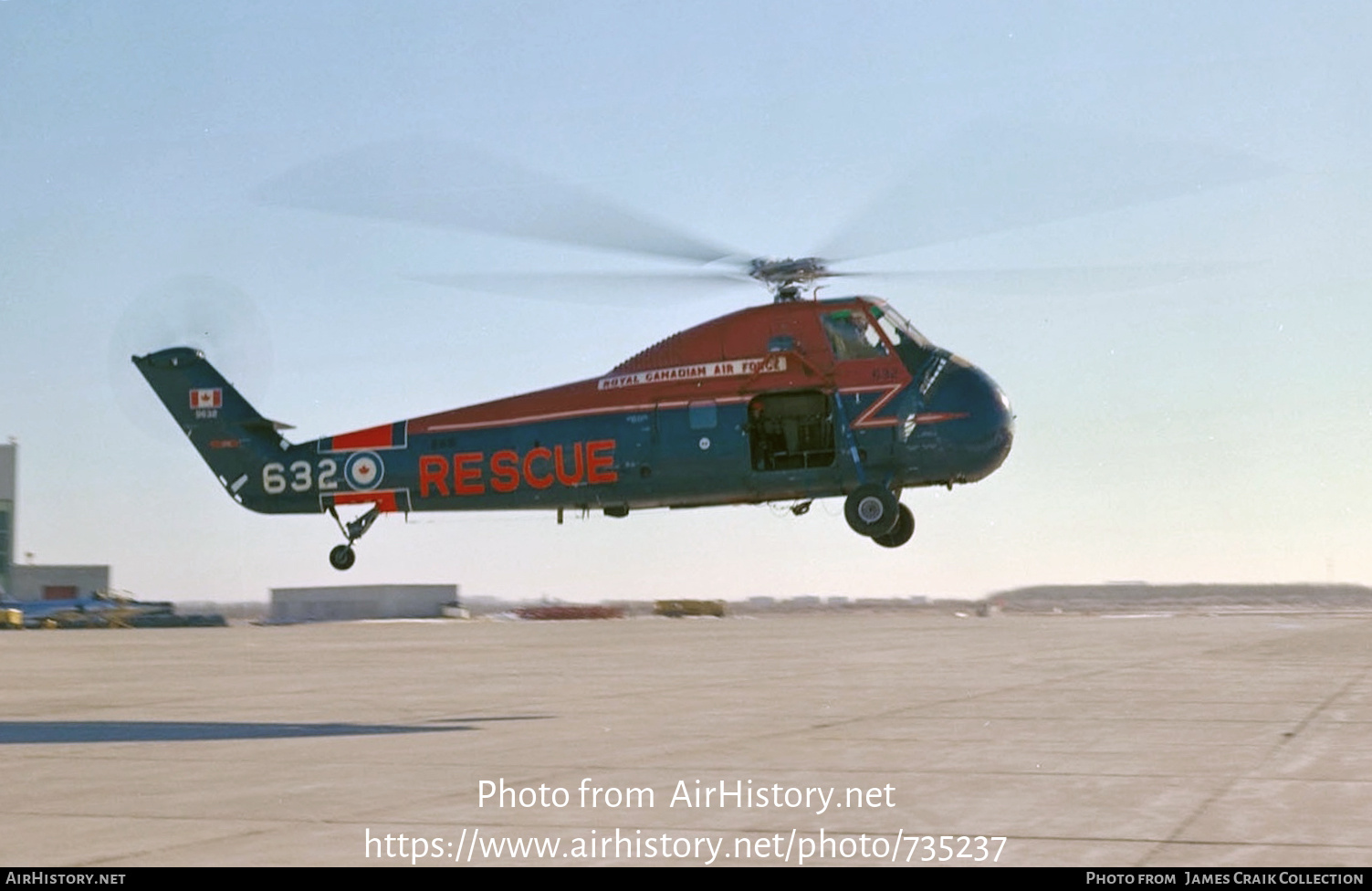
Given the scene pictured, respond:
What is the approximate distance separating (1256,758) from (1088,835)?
3.72 metres

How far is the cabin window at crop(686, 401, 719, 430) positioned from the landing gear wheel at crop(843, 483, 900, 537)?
284 cm

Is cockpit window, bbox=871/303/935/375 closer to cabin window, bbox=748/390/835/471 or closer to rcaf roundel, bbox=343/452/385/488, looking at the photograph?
cabin window, bbox=748/390/835/471

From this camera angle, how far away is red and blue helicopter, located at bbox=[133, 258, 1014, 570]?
2791 cm

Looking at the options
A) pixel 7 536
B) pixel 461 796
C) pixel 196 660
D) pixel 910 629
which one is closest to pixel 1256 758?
pixel 461 796

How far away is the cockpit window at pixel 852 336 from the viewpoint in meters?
28.1

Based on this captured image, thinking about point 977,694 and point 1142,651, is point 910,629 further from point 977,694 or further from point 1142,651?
point 977,694

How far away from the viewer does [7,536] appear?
91.6 metres

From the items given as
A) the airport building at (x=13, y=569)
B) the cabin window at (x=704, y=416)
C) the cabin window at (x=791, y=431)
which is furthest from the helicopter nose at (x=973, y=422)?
the airport building at (x=13, y=569)

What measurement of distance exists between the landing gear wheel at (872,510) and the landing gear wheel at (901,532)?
0.20 meters

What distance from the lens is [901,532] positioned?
1118 inches

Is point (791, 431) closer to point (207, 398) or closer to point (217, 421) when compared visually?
point (217, 421)

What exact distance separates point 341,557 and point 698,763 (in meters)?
22.8

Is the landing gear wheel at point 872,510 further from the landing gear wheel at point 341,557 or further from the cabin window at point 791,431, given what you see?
the landing gear wheel at point 341,557

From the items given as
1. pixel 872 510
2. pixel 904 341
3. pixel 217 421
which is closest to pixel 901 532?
pixel 872 510
